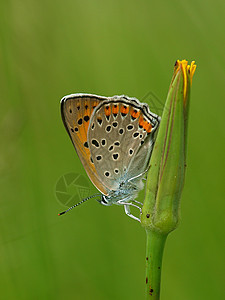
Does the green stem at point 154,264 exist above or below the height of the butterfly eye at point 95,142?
below

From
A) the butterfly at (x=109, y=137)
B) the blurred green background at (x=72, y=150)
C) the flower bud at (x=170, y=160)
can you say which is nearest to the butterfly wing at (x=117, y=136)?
the butterfly at (x=109, y=137)

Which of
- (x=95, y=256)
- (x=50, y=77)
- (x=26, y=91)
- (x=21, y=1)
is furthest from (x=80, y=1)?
(x=95, y=256)

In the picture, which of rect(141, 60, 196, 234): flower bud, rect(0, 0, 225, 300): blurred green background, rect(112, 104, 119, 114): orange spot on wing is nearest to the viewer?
rect(141, 60, 196, 234): flower bud

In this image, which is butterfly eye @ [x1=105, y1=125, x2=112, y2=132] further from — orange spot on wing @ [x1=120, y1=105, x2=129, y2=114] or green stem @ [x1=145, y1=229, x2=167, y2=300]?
green stem @ [x1=145, y1=229, x2=167, y2=300]

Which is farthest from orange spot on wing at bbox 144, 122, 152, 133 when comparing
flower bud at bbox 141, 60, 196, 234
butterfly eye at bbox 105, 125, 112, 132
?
flower bud at bbox 141, 60, 196, 234

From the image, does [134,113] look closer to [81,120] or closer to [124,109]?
[124,109]

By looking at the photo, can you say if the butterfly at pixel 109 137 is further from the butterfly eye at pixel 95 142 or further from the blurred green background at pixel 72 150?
the blurred green background at pixel 72 150
